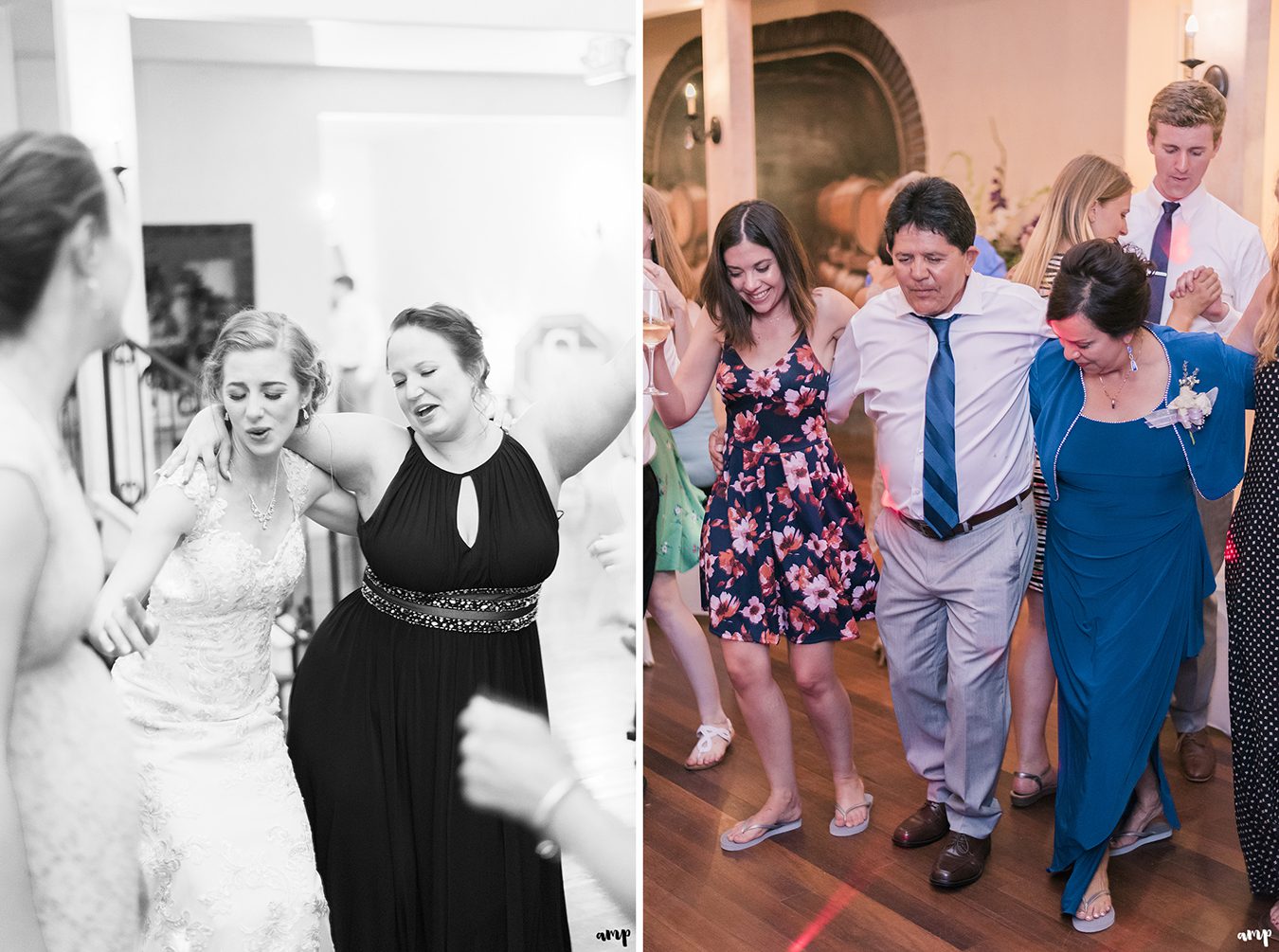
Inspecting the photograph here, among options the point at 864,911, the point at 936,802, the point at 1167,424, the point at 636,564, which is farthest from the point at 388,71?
the point at 936,802

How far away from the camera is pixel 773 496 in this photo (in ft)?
10.5

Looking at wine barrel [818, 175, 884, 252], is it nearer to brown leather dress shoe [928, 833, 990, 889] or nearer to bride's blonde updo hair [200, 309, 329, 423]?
brown leather dress shoe [928, 833, 990, 889]

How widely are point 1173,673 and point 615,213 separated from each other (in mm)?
1692

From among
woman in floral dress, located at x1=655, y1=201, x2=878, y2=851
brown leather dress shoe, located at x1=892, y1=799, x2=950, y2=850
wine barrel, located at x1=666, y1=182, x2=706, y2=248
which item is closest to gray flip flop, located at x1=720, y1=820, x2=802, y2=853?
woman in floral dress, located at x1=655, y1=201, x2=878, y2=851

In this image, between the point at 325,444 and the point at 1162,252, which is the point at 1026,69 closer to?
the point at 1162,252

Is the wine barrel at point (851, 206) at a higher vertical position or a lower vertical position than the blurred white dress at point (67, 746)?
higher

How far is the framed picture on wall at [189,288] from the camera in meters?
1.71

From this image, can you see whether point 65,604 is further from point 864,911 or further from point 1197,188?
point 1197,188

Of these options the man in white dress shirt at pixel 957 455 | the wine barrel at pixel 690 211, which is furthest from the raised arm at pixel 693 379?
the wine barrel at pixel 690 211

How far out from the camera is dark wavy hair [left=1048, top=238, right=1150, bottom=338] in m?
2.66

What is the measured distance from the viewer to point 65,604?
1674 millimetres

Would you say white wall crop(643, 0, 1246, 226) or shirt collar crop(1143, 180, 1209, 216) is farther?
white wall crop(643, 0, 1246, 226)

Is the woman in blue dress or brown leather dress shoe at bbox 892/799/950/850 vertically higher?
the woman in blue dress

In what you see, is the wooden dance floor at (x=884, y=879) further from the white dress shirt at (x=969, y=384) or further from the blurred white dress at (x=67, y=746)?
the blurred white dress at (x=67, y=746)
